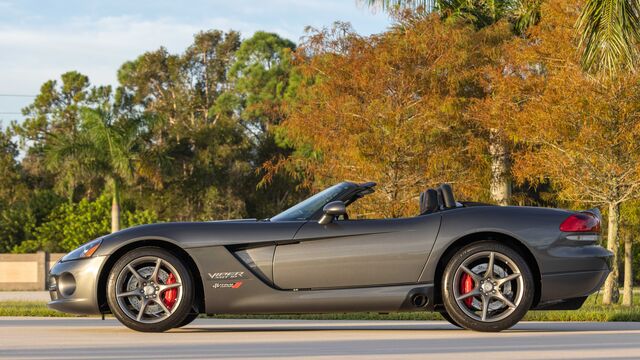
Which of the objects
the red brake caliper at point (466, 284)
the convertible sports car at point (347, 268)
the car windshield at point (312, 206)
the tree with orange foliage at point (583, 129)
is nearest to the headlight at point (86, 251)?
the convertible sports car at point (347, 268)

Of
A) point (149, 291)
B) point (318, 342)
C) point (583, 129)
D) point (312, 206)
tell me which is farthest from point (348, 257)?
point (583, 129)

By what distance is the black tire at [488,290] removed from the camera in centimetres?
865

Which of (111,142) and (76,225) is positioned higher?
(111,142)

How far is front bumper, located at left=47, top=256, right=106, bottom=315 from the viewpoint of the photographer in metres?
8.80

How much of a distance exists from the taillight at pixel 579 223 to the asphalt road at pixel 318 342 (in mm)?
860

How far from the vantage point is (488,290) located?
8.67m

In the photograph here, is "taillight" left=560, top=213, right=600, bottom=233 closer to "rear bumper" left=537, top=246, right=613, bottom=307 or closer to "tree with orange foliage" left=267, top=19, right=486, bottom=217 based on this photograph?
"rear bumper" left=537, top=246, right=613, bottom=307

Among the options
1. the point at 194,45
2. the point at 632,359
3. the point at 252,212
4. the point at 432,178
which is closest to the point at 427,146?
the point at 432,178

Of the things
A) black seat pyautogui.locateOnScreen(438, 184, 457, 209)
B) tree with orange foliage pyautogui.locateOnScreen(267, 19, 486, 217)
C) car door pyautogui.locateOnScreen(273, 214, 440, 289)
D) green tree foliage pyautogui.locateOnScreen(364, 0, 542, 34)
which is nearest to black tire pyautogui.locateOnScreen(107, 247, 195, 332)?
car door pyautogui.locateOnScreen(273, 214, 440, 289)

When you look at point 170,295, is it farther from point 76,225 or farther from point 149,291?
point 76,225

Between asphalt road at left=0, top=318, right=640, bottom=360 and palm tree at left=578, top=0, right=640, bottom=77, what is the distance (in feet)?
30.7

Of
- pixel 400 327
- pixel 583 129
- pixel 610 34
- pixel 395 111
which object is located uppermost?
pixel 610 34

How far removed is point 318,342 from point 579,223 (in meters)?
2.46

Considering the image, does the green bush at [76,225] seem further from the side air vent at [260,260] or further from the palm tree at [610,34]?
the side air vent at [260,260]
